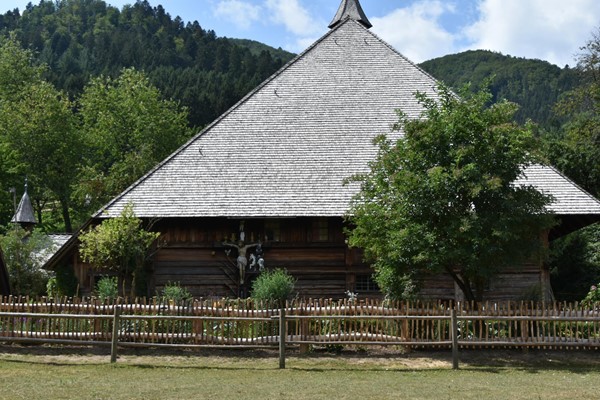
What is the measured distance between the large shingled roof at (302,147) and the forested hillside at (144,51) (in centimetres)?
4672

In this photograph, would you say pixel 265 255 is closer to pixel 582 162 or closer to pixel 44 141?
pixel 582 162

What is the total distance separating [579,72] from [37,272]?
1067 inches

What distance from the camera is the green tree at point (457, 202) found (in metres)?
15.3

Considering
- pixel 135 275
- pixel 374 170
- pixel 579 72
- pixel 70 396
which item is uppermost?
pixel 579 72

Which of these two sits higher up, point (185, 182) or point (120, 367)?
point (185, 182)

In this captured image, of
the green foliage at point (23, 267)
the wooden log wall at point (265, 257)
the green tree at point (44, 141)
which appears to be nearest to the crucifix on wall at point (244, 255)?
the wooden log wall at point (265, 257)

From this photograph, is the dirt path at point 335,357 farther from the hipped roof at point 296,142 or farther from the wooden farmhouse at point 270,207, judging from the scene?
the hipped roof at point 296,142

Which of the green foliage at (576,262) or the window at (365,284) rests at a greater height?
the green foliage at (576,262)

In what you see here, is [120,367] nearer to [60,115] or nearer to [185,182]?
[185,182]

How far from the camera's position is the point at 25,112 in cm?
5075

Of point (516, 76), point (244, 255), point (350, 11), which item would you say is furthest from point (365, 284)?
point (516, 76)

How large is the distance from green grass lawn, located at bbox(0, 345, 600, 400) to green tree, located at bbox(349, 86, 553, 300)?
6.97 ft

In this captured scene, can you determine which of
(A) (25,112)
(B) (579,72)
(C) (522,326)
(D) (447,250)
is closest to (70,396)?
(D) (447,250)

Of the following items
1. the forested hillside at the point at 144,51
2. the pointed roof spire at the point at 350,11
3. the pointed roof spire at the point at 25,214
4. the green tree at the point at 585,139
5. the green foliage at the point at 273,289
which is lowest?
the green foliage at the point at 273,289
